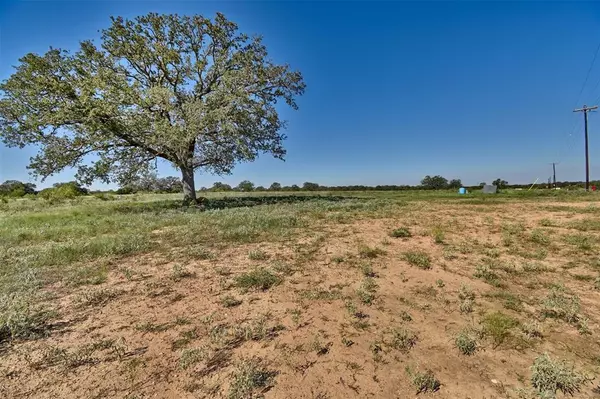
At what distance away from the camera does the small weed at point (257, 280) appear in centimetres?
621

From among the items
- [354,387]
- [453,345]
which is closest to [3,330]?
[354,387]

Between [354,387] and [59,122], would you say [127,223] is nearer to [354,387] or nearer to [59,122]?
[59,122]

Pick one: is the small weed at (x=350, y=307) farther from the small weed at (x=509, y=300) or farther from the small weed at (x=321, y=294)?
the small weed at (x=509, y=300)

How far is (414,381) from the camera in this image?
350 centimetres

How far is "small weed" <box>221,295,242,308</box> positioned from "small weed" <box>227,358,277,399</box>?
170 centimetres

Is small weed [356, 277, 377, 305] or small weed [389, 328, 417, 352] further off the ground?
small weed [356, 277, 377, 305]

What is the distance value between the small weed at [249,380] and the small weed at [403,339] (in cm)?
175

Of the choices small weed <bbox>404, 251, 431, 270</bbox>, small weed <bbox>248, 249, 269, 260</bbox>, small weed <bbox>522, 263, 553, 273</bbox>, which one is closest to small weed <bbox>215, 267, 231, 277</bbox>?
small weed <bbox>248, 249, 269, 260</bbox>

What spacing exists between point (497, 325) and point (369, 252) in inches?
158

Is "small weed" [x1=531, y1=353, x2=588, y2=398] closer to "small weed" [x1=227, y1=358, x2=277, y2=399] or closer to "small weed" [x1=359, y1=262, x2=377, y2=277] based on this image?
"small weed" [x1=227, y1=358, x2=277, y2=399]

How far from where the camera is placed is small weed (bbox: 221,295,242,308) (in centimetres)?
540

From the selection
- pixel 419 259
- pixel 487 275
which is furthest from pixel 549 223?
pixel 419 259

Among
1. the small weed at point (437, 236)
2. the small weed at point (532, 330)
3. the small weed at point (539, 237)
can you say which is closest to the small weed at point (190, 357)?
the small weed at point (532, 330)

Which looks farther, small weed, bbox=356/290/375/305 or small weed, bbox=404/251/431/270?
small weed, bbox=404/251/431/270
